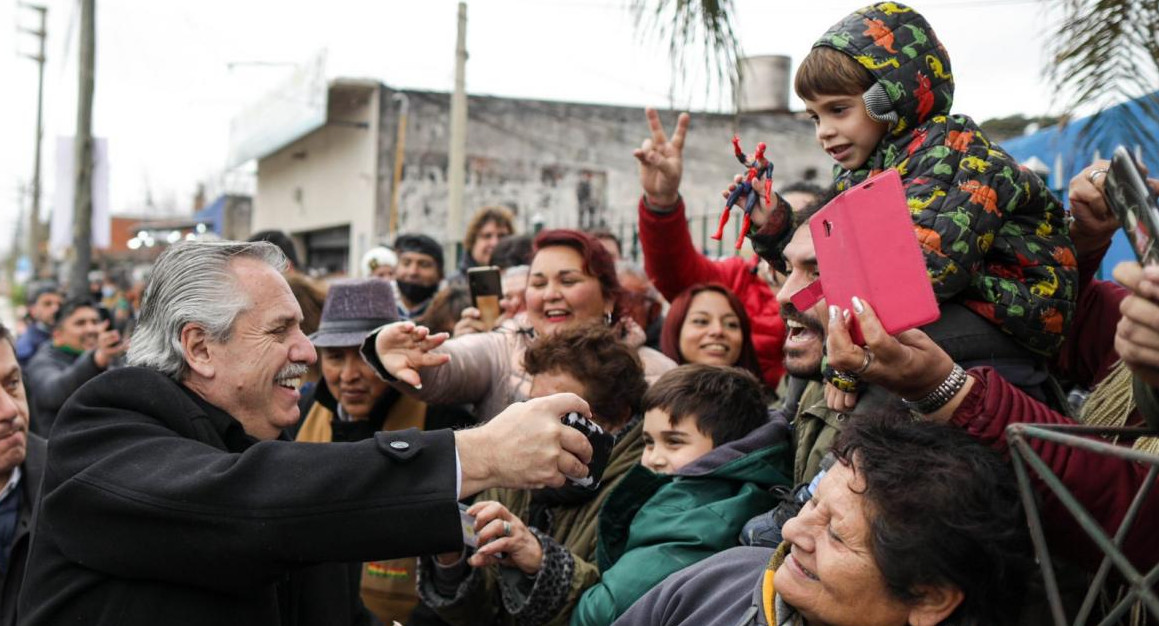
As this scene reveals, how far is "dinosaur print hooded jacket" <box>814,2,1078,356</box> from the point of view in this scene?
2117 mm

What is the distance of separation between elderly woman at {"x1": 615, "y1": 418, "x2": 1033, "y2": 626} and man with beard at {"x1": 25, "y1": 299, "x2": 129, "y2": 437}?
13.6 ft

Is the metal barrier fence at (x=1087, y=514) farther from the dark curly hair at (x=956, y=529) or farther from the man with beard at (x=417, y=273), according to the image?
the man with beard at (x=417, y=273)

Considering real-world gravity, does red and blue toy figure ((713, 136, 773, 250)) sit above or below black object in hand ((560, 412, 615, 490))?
above

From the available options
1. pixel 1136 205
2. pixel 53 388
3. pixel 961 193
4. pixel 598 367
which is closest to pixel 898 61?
pixel 961 193

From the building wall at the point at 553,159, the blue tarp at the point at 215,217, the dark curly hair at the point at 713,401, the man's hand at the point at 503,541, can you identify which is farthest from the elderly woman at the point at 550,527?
the blue tarp at the point at 215,217

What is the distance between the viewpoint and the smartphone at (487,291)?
4.63m

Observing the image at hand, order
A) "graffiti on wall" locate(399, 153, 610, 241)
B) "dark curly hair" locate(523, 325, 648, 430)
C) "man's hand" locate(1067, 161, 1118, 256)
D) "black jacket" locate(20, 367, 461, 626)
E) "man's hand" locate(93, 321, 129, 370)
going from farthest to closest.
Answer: "graffiti on wall" locate(399, 153, 610, 241), "man's hand" locate(93, 321, 129, 370), "dark curly hair" locate(523, 325, 648, 430), "man's hand" locate(1067, 161, 1118, 256), "black jacket" locate(20, 367, 461, 626)

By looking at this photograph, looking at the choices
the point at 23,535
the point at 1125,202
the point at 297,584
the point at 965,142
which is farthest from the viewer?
the point at 23,535

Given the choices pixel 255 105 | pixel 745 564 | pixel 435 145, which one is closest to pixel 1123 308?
pixel 745 564

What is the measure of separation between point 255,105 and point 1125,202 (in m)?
24.3

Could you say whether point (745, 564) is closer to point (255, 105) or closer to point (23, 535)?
point (23, 535)

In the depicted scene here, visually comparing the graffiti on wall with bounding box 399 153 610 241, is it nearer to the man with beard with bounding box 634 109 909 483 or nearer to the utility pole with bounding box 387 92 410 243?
the utility pole with bounding box 387 92 410 243

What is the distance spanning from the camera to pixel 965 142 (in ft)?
7.28

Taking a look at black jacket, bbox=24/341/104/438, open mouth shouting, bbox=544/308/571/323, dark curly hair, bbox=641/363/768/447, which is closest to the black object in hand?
dark curly hair, bbox=641/363/768/447
